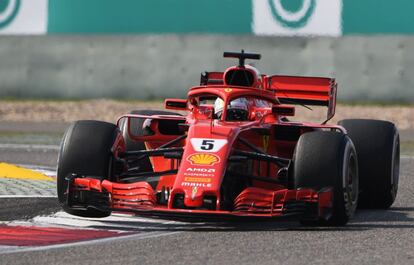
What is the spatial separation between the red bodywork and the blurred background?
27.6ft

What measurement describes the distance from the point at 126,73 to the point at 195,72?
1130mm

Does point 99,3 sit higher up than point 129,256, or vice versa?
point 99,3

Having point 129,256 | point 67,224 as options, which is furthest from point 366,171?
point 129,256

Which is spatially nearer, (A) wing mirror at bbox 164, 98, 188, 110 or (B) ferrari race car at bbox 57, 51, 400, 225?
(B) ferrari race car at bbox 57, 51, 400, 225

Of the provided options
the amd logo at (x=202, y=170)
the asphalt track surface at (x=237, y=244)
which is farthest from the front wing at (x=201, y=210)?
the amd logo at (x=202, y=170)

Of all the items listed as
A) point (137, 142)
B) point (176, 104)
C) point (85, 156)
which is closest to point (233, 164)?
point (176, 104)

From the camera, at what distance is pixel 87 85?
19.5m

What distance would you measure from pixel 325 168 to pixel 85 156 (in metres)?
1.72

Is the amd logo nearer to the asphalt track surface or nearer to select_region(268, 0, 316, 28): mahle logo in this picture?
the asphalt track surface

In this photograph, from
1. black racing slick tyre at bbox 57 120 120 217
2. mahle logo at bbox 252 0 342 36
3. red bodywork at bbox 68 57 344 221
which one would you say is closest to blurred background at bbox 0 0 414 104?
mahle logo at bbox 252 0 342 36

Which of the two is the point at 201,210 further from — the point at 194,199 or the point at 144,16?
the point at 144,16

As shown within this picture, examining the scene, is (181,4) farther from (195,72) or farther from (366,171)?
(366,171)

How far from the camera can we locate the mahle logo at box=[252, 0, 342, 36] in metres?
18.6

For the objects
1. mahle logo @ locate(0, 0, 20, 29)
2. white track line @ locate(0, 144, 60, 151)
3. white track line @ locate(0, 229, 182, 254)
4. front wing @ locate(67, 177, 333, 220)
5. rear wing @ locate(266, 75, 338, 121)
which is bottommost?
white track line @ locate(0, 144, 60, 151)
